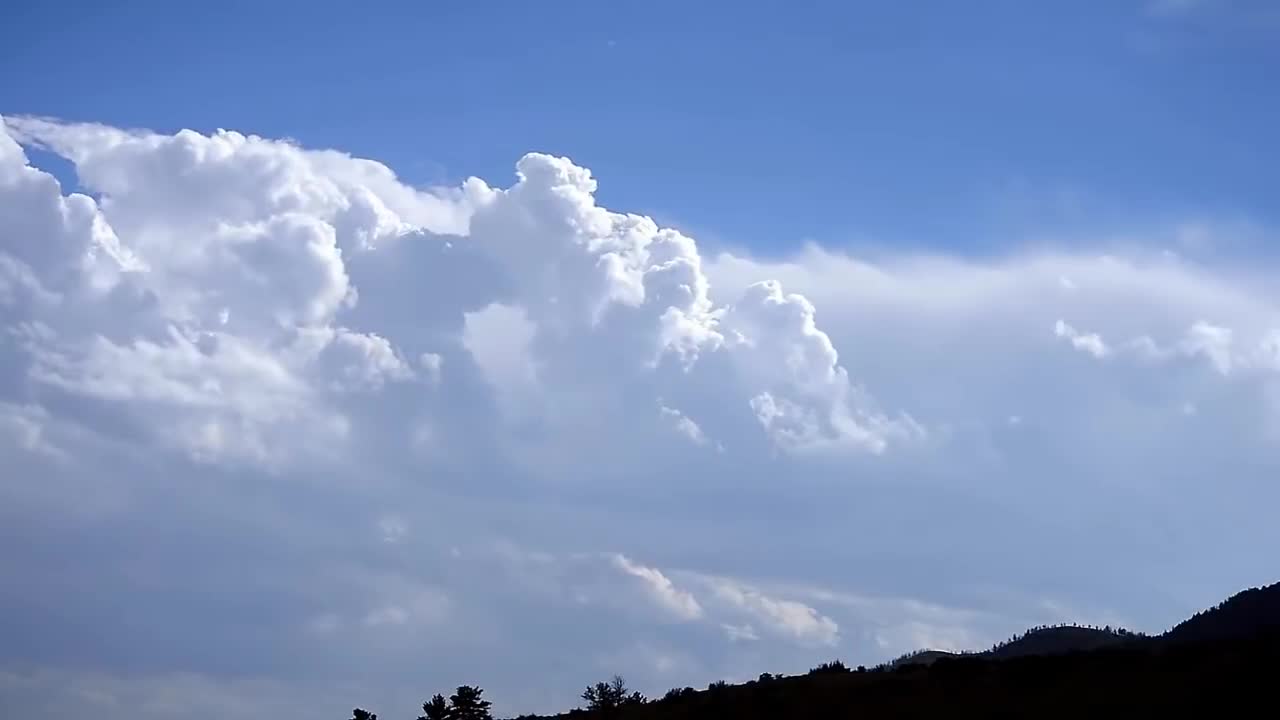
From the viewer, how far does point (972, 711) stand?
49.7m

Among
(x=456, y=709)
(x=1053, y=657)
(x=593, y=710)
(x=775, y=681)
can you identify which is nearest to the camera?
(x=1053, y=657)

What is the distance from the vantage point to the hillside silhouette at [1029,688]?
4553cm

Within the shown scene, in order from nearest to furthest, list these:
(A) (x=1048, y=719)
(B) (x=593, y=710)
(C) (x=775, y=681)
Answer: (A) (x=1048, y=719)
(C) (x=775, y=681)
(B) (x=593, y=710)

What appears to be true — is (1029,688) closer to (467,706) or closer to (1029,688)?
(1029,688)

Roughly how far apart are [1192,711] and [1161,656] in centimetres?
635

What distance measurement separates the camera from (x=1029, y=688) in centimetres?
5041

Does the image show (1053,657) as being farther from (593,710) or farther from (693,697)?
(593,710)

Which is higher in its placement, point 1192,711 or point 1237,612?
point 1237,612

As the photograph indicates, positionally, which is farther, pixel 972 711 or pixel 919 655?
pixel 919 655

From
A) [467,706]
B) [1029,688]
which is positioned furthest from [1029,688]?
[467,706]

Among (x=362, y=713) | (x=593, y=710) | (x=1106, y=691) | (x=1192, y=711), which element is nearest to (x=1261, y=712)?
(x=1192, y=711)

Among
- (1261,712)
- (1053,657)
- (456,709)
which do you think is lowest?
(1261,712)

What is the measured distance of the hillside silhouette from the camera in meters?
45.5

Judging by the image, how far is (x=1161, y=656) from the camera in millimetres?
Answer: 50344
